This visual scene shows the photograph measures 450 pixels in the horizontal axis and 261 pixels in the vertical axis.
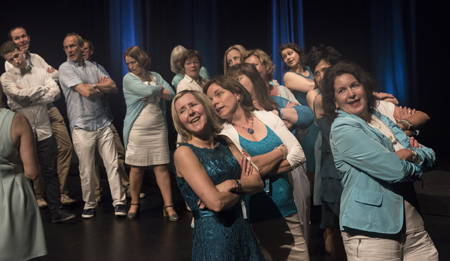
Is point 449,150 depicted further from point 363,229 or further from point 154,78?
point 363,229

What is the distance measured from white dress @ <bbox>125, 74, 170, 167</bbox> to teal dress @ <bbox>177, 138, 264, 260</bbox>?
231 centimetres

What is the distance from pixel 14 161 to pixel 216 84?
3.49 ft

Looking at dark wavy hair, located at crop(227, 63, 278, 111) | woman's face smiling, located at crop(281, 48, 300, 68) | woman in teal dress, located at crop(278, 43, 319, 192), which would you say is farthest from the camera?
woman's face smiling, located at crop(281, 48, 300, 68)

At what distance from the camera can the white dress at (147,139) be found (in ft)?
13.1

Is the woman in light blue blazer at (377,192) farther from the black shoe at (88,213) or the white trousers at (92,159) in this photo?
the black shoe at (88,213)

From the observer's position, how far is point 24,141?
2.17 metres

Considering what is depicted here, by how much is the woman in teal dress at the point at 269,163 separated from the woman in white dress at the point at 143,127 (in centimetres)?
185

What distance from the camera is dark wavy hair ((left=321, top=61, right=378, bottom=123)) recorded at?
6.23 ft

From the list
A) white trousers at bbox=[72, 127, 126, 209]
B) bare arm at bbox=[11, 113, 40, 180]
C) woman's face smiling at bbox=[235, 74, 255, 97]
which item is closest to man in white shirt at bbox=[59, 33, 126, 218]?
white trousers at bbox=[72, 127, 126, 209]

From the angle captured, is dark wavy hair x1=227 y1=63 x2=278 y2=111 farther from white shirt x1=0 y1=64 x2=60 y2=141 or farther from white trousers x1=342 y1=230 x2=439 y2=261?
white shirt x1=0 y1=64 x2=60 y2=141

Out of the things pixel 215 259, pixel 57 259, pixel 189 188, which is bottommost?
pixel 57 259

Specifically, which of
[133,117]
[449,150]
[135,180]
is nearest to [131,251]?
[135,180]

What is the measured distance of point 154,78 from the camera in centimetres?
409

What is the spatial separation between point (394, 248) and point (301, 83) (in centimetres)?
204
